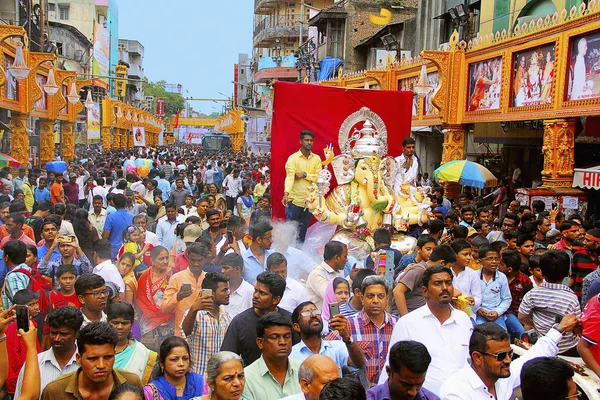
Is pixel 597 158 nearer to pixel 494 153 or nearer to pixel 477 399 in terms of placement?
pixel 494 153

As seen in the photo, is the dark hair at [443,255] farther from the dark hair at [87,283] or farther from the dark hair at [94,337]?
the dark hair at [94,337]

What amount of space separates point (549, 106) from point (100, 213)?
8.59 m

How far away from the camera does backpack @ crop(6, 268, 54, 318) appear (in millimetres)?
5652

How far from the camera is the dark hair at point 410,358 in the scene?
3.81 m

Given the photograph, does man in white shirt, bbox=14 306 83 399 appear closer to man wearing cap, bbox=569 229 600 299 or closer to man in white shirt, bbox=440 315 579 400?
man in white shirt, bbox=440 315 579 400

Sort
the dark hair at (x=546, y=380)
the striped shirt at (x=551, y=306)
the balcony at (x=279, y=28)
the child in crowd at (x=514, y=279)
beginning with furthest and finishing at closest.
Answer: the balcony at (x=279, y=28) < the child in crowd at (x=514, y=279) < the striped shirt at (x=551, y=306) < the dark hair at (x=546, y=380)

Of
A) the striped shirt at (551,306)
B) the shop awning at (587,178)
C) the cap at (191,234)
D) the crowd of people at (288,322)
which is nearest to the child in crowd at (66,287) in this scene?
the crowd of people at (288,322)

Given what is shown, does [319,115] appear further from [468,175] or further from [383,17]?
[383,17]

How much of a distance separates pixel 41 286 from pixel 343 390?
365 centimetres

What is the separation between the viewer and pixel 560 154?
1333 centimetres

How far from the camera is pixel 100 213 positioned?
10.9 metres

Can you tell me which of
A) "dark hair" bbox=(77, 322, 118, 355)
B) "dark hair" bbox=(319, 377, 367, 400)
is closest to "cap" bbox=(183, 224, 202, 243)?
"dark hair" bbox=(77, 322, 118, 355)

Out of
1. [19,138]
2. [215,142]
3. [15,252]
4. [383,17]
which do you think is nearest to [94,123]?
[215,142]

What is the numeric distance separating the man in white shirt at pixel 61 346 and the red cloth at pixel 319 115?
23.0 feet
